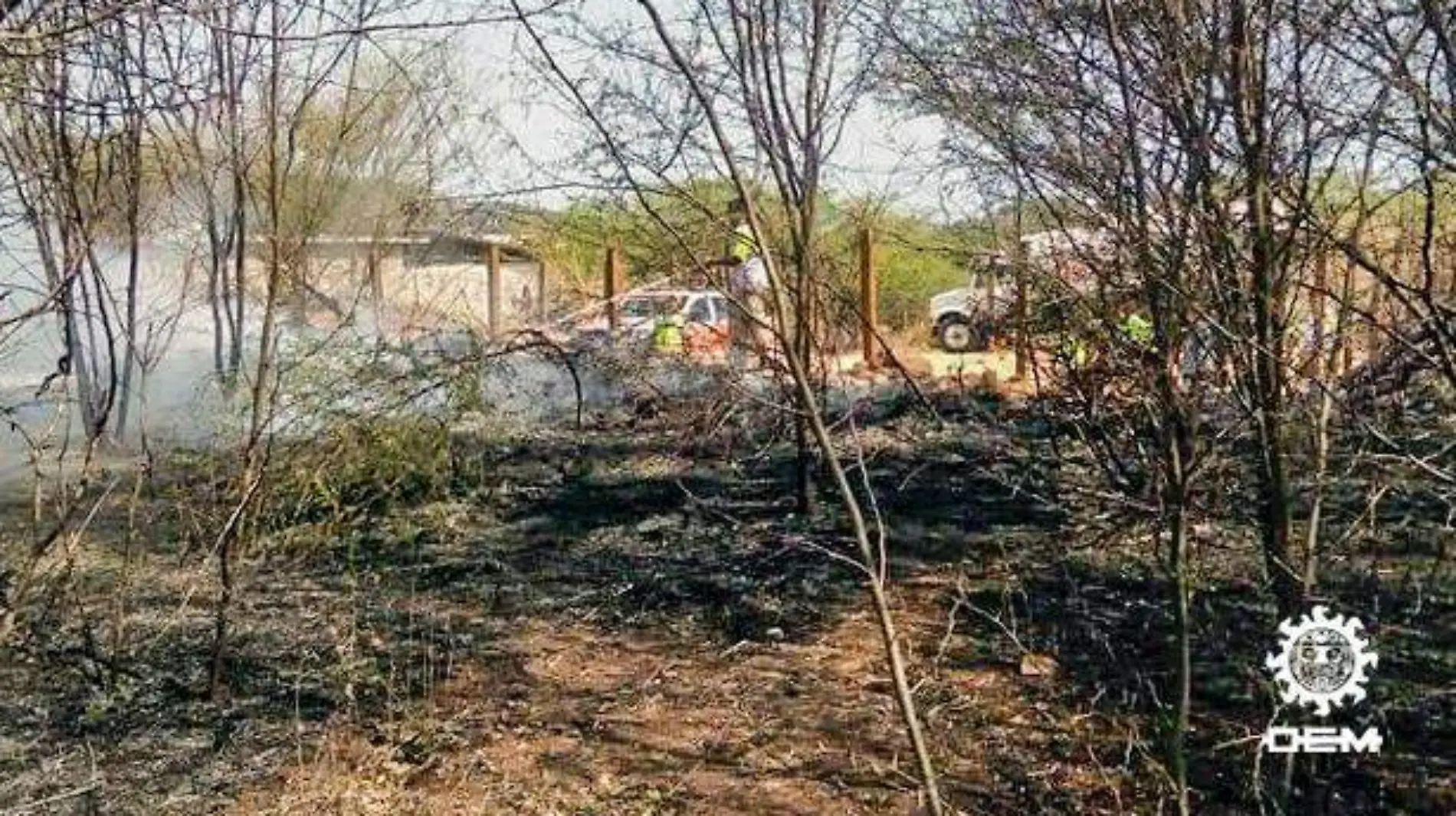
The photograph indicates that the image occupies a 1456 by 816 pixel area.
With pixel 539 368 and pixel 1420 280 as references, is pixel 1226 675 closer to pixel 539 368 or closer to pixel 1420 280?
pixel 1420 280

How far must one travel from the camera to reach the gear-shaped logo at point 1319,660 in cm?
278

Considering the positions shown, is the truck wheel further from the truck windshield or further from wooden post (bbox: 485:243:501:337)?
wooden post (bbox: 485:243:501:337)

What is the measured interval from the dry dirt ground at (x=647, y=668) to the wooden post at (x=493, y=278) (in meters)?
6.83

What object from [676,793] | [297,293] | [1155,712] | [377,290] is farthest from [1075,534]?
[377,290]

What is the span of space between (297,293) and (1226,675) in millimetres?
4619

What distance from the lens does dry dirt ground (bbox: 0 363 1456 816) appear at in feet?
12.0

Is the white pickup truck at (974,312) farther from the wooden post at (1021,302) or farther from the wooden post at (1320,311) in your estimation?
the wooden post at (1320,311)

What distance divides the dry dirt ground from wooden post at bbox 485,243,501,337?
683cm

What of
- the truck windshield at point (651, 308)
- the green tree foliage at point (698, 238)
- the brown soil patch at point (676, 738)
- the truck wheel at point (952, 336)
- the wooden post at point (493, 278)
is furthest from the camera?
the wooden post at point (493, 278)

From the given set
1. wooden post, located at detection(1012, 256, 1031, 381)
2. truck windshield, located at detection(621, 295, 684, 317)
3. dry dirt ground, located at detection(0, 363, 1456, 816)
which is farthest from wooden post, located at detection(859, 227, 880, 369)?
wooden post, located at detection(1012, 256, 1031, 381)

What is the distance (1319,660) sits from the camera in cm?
293

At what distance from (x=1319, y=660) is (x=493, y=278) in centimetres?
1237

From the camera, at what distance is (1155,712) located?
12.8 ft

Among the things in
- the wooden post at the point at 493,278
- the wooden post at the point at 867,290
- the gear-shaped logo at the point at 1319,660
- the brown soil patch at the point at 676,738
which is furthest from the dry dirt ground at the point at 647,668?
the wooden post at the point at 493,278
